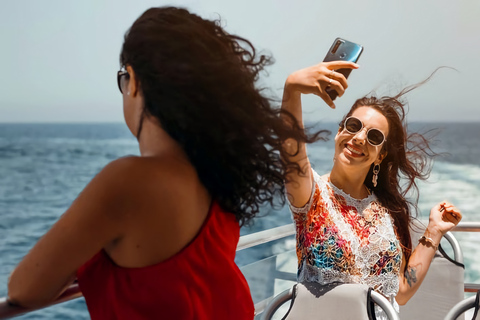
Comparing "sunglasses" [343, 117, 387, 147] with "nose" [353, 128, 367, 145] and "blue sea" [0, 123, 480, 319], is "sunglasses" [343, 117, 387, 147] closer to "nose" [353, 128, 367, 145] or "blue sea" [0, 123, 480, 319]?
"nose" [353, 128, 367, 145]

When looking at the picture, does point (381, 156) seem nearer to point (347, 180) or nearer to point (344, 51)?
point (347, 180)

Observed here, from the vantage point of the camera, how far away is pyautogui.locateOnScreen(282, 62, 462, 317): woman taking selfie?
166 cm

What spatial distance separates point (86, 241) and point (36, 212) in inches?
1243

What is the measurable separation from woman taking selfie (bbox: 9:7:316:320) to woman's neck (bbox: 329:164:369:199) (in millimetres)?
901

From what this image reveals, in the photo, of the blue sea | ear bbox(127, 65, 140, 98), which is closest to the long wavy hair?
ear bbox(127, 65, 140, 98)

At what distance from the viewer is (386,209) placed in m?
1.85

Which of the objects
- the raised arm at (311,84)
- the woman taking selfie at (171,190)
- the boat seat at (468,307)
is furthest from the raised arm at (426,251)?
the woman taking selfie at (171,190)

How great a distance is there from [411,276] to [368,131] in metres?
0.48

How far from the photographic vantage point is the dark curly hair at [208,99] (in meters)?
0.82

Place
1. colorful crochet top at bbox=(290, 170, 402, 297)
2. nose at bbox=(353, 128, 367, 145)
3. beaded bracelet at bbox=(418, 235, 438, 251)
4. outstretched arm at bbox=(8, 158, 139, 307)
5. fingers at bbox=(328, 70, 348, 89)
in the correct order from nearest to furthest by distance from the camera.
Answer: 1. outstretched arm at bbox=(8, 158, 139, 307)
2. fingers at bbox=(328, 70, 348, 89)
3. colorful crochet top at bbox=(290, 170, 402, 297)
4. nose at bbox=(353, 128, 367, 145)
5. beaded bracelet at bbox=(418, 235, 438, 251)

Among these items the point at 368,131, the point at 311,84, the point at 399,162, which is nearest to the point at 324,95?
the point at 311,84

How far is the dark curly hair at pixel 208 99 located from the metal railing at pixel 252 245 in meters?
0.31

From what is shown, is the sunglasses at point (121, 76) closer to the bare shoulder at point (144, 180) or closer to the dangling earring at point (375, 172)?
the bare shoulder at point (144, 180)

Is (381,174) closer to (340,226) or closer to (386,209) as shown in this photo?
→ (386,209)
